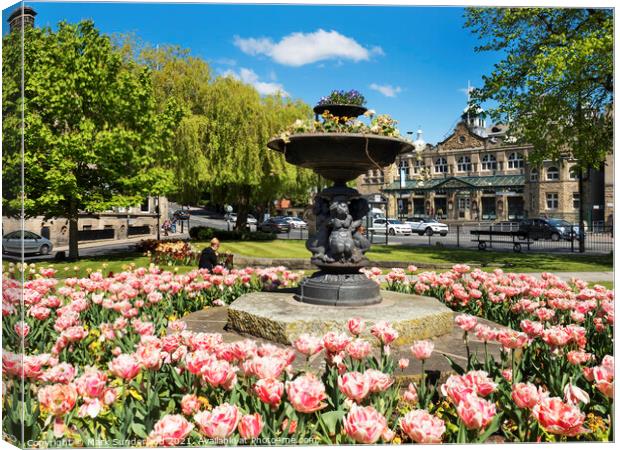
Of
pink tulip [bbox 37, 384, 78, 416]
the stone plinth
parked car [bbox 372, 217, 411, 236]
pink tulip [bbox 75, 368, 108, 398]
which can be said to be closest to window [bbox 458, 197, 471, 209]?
parked car [bbox 372, 217, 411, 236]

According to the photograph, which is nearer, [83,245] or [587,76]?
[587,76]

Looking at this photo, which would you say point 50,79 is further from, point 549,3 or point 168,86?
point 549,3

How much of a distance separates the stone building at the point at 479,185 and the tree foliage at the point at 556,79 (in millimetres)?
29786

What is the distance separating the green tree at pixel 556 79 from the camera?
14766 mm

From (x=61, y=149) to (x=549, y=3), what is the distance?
52.5ft

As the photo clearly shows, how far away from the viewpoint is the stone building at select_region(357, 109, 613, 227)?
54000mm

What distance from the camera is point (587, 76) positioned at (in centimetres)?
1495

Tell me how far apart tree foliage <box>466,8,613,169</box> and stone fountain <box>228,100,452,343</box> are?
9821 mm

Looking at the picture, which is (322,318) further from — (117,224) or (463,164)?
(463,164)

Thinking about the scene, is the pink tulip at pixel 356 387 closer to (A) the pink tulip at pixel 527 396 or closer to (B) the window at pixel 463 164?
(A) the pink tulip at pixel 527 396

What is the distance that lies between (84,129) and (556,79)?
596 inches

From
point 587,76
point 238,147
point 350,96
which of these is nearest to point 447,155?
point 238,147

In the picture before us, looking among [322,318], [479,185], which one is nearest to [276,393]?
[322,318]

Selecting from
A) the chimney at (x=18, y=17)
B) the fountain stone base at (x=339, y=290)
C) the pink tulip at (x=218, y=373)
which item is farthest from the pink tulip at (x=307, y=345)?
the fountain stone base at (x=339, y=290)
